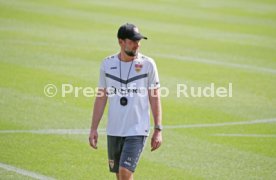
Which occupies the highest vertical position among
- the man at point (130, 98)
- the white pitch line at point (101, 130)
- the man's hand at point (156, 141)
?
the man at point (130, 98)

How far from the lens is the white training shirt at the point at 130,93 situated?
8383 millimetres

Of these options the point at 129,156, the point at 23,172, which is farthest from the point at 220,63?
the point at 129,156

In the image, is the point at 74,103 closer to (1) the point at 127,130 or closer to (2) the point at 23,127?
(2) the point at 23,127

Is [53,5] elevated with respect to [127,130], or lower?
lower

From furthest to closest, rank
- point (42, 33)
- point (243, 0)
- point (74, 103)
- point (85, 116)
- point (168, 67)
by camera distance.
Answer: point (243, 0), point (42, 33), point (168, 67), point (74, 103), point (85, 116)

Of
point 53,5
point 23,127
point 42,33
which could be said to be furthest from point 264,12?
point 23,127

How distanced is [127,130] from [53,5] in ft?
66.8

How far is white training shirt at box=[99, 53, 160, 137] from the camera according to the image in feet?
27.5

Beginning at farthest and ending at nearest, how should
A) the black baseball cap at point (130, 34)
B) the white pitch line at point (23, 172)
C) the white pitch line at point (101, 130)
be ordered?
the white pitch line at point (101, 130) → the white pitch line at point (23, 172) → the black baseball cap at point (130, 34)

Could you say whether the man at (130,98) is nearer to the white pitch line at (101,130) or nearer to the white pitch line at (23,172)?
the white pitch line at (23,172)

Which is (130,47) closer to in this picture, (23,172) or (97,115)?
(97,115)

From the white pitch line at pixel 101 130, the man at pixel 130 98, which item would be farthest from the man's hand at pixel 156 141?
the white pitch line at pixel 101 130

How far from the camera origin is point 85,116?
13.6 metres

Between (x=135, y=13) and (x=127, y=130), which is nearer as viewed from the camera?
(x=127, y=130)
